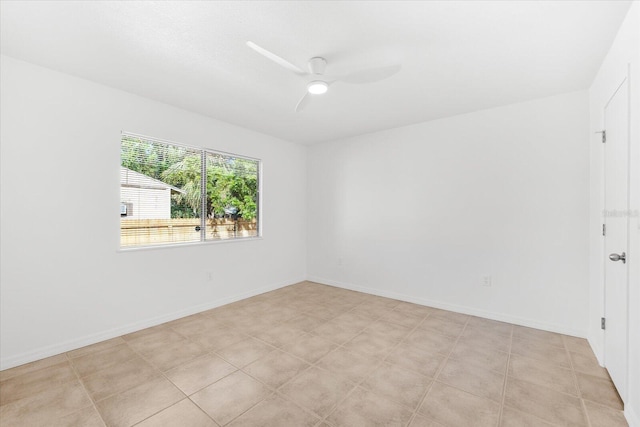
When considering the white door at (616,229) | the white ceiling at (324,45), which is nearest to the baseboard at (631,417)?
the white door at (616,229)

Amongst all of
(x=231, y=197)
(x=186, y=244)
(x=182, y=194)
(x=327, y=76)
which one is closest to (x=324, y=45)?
(x=327, y=76)

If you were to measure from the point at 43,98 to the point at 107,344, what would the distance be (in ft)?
Answer: 7.67

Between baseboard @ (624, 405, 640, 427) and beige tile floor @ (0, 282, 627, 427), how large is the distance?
0.06m

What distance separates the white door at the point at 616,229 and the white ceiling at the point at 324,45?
58 centimetres

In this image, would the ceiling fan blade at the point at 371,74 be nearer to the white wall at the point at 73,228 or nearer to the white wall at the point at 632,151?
the white wall at the point at 632,151

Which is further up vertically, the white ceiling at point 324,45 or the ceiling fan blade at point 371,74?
the white ceiling at point 324,45

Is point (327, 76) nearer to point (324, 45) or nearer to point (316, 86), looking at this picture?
point (316, 86)

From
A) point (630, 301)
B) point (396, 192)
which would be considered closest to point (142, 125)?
point (396, 192)

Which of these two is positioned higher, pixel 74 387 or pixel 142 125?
pixel 142 125

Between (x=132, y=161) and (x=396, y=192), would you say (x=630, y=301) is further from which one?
(x=132, y=161)

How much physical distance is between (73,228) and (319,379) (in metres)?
2.63

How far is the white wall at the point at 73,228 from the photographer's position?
7.49ft

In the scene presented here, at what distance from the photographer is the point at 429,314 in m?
3.44

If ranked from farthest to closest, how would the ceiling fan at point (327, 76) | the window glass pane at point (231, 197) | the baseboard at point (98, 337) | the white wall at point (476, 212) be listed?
the window glass pane at point (231, 197), the white wall at point (476, 212), the baseboard at point (98, 337), the ceiling fan at point (327, 76)
